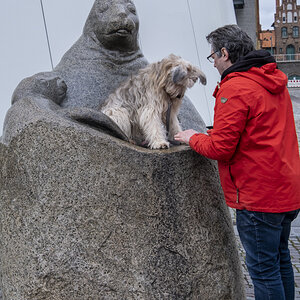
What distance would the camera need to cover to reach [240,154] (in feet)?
7.82

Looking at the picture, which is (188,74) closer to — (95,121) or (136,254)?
(95,121)

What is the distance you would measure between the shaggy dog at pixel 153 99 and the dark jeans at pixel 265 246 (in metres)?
0.76

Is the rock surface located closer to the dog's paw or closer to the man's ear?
the dog's paw

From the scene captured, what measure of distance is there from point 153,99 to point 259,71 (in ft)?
2.72

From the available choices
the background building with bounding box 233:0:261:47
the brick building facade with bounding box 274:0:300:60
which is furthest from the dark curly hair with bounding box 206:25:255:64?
the brick building facade with bounding box 274:0:300:60

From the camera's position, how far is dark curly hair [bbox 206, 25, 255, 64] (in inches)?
95.3

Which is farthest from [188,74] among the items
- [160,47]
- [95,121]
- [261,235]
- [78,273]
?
[160,47]

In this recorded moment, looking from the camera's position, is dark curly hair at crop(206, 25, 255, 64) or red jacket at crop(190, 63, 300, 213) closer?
red jacket at crop(190, 63, 300, 213)

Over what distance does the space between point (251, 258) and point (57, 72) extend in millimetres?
2071

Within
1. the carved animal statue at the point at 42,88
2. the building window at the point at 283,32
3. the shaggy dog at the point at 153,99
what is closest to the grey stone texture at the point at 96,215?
the shaggy dog at the point at 153,99

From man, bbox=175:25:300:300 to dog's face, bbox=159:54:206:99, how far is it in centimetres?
31

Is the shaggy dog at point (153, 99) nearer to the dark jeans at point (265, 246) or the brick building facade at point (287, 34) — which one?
the dark jeans at point (265, 246)

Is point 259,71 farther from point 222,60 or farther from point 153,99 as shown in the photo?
point 153,99

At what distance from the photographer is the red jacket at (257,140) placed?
2.29m
